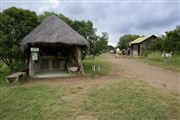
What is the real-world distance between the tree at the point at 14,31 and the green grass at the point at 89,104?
187 inches

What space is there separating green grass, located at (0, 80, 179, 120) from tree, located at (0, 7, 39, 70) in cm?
474

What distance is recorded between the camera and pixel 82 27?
16375 mm

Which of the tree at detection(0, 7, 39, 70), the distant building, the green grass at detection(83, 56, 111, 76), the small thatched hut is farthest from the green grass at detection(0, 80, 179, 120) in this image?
the distant building

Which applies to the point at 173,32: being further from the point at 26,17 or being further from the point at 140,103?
the point at 140,103

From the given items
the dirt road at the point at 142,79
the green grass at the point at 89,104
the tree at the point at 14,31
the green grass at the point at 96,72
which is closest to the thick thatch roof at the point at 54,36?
the tree at the point at 14,31

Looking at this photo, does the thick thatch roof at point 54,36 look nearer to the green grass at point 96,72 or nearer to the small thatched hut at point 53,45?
the small thatched hut at point 53,45

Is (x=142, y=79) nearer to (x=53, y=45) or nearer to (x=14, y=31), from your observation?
(x=53, y=45)

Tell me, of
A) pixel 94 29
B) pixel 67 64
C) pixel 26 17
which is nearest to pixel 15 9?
pixel 26 17

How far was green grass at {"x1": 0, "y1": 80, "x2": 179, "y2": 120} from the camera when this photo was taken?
17.3 feet

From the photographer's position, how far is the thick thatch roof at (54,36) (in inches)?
435

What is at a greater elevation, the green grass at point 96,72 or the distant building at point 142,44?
the distant building at point 142,44

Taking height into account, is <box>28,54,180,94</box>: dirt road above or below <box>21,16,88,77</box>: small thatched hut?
below

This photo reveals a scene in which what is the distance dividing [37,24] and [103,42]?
18.3 feet

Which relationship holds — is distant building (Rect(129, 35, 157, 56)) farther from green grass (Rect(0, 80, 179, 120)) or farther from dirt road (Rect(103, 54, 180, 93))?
green grass (Rect(0, 80, 179, 120))
